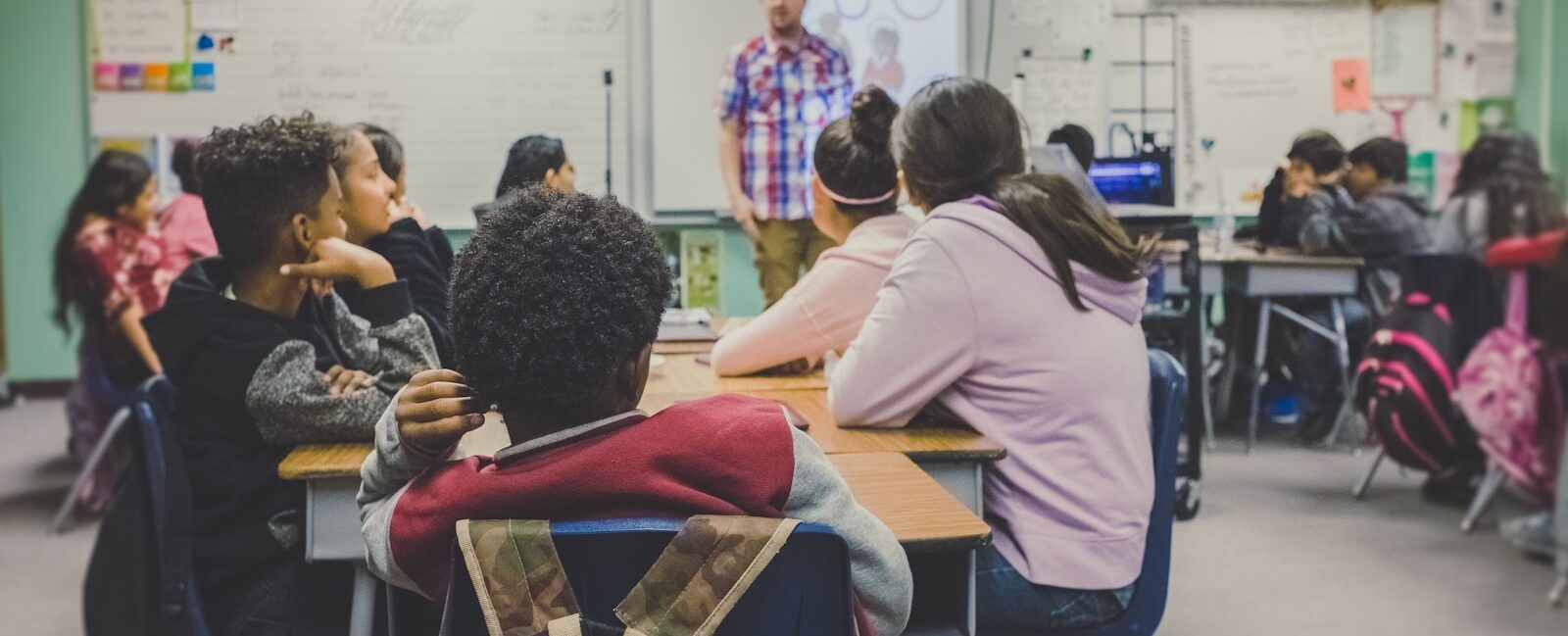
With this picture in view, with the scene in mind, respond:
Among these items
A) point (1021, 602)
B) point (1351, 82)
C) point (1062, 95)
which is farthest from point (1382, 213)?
point (1062, 95)

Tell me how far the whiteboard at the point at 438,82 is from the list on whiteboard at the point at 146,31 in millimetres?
124

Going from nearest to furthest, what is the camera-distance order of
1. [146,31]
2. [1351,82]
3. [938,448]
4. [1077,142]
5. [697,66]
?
[938,448], [1077,142], [1351,82], [146,31], [697,66]

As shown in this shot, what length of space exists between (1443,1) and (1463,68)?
0.10 meters

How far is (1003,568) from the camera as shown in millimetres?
1564

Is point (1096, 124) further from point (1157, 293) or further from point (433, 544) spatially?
point (433, 544)

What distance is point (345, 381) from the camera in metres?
1.59

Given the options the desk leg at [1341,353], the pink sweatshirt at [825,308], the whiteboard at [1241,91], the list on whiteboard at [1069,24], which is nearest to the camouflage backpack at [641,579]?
the pink sweatshirt at [825,308]

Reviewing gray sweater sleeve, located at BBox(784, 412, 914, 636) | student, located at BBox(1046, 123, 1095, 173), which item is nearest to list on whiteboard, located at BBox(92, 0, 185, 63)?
student, located at BBox(1046, 123, 1095, 173)

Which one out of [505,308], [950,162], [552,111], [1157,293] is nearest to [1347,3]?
[1157,293]

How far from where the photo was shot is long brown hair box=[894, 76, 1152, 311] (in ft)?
5.15

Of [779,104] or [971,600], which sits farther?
[779,104]

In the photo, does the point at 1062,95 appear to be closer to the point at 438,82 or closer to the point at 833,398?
the point at 438,82

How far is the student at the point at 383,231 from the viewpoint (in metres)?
1.73

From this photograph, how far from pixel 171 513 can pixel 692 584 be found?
98 cm
